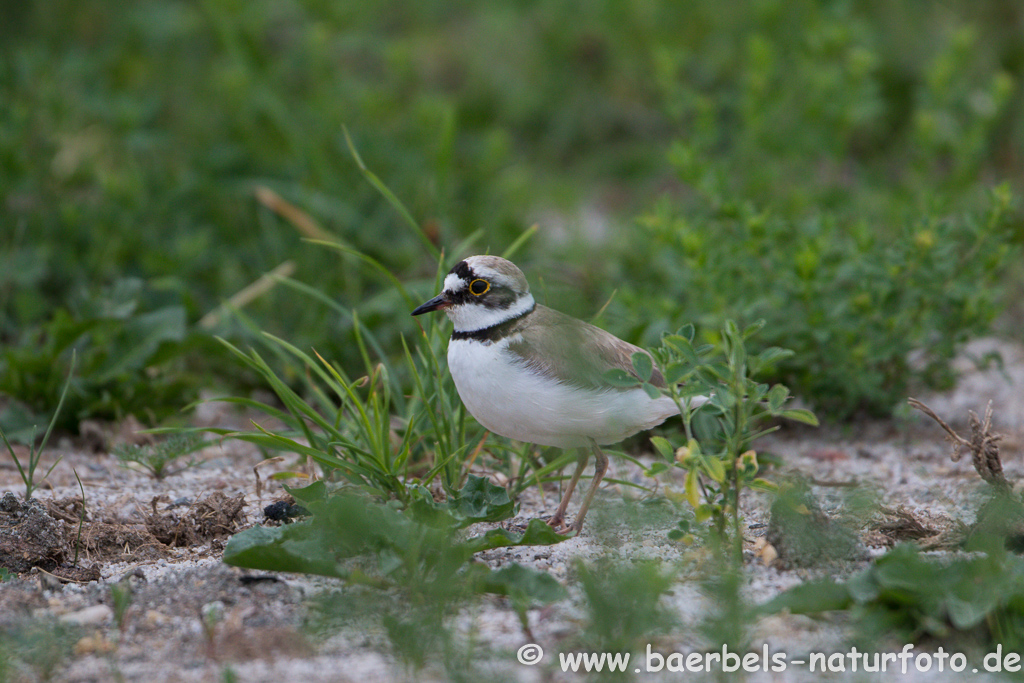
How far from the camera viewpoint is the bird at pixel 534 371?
120 inches

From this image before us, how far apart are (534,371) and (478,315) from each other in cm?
34

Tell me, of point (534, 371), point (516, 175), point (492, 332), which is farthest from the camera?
point (516, 175)

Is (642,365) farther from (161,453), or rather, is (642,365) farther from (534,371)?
(161,453)

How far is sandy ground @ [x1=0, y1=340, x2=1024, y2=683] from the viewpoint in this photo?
96.6 inches

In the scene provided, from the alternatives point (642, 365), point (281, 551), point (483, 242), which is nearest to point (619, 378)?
point (642, 365)

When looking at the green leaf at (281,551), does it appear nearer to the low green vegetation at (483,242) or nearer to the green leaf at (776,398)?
the low green vegetation at (483,242)

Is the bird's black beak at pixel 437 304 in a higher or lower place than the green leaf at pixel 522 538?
higher

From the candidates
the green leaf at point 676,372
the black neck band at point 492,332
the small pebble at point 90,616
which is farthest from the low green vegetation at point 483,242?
the black neck band at point 492,332

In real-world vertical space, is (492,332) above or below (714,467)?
above

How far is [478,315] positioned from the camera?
3.31 metres

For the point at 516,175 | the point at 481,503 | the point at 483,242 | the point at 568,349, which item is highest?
the point at 516,175

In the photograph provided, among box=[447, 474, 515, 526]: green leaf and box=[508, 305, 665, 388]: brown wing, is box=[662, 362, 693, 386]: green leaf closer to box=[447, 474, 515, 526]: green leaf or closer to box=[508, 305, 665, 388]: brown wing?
box=[508, 305, 665, 388]: brown wing

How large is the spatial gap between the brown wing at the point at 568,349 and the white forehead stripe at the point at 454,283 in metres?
0.23

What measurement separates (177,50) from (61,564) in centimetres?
547
